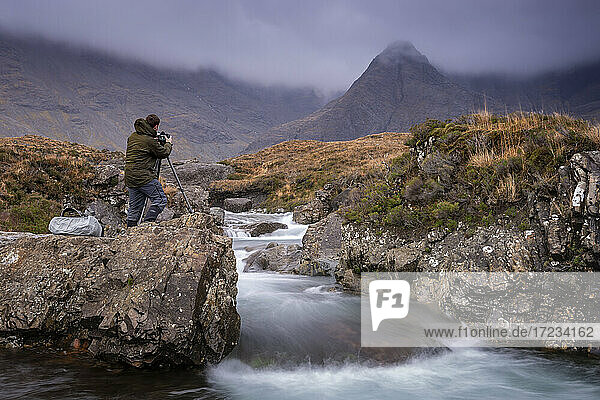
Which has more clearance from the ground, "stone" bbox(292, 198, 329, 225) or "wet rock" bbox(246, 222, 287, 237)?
"stone" bbox(292, 198, 329, 225)

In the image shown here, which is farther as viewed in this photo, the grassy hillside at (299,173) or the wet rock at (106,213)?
the grassy hillside at (299,173)

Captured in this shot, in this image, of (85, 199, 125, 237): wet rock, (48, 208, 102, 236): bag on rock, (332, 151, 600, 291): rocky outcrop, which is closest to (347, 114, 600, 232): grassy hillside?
(332, 151, 600, 291): rocky outcrop

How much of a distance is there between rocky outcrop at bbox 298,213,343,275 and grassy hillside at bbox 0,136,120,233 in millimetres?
9580

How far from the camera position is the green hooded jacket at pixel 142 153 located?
27.8 ft

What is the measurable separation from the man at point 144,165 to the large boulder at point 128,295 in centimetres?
158

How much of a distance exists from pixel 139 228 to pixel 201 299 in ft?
6.83

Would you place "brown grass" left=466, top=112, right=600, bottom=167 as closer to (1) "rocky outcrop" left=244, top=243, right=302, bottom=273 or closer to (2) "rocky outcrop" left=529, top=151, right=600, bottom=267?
(2) "rocky outcrop" left=529, top=151, right=600, bottom=267

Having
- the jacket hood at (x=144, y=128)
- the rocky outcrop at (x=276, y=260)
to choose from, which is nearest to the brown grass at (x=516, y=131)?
the rocky outcrop at (x=276, y=260)

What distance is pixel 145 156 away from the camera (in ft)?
28.3

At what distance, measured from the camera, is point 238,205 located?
35.6 m

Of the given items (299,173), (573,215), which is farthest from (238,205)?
(573,215)

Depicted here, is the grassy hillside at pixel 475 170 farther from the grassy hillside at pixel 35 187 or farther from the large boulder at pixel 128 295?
the grassy hillside at pixel 35 187

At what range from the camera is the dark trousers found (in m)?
8.76

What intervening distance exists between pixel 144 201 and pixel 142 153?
1181 mm
